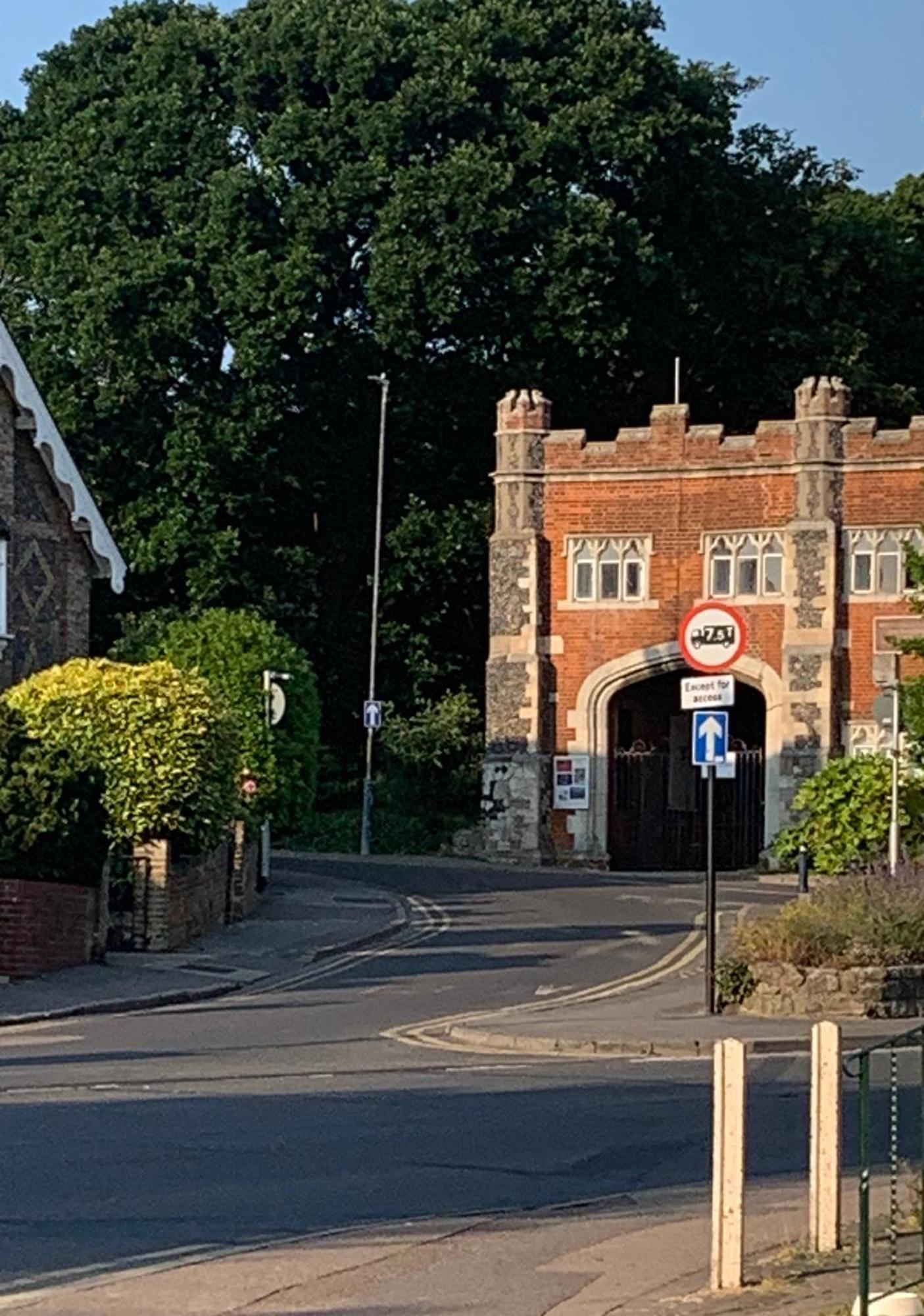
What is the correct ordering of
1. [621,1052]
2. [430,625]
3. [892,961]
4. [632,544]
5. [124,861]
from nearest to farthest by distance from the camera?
1. [621,1052]
2. [892,961]
3. [124,861]
4. [632,544]
5. [430,625]

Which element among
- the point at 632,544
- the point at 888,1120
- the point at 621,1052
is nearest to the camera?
the point at 888,1120

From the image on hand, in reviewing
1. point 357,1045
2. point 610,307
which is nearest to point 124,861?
point 357,1045

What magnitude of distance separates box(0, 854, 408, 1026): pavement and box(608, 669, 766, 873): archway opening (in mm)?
13997

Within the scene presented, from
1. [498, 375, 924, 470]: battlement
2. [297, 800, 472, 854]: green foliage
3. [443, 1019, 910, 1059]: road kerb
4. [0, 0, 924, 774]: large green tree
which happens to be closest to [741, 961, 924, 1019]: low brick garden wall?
[443, 1019, 910, 1059]: road kerb

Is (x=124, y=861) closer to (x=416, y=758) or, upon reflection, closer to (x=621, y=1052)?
(x=621, y=1052)

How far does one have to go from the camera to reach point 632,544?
177ft

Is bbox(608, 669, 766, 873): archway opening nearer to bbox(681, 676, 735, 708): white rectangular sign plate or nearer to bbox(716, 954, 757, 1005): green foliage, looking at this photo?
bbox(716, 954, 757, 1005): green foliage

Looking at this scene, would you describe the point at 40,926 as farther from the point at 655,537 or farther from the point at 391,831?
the point at 391,831

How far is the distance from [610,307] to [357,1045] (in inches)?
1557

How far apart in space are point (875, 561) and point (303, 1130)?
128 ft

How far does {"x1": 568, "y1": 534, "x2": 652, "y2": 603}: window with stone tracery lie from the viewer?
53938 mm

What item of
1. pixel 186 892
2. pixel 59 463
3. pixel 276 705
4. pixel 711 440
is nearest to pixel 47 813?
pixel 186 892

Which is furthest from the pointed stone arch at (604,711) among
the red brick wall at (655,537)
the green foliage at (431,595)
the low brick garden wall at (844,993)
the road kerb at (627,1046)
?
the road kerb at (627,1046)

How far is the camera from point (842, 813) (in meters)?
47.3
